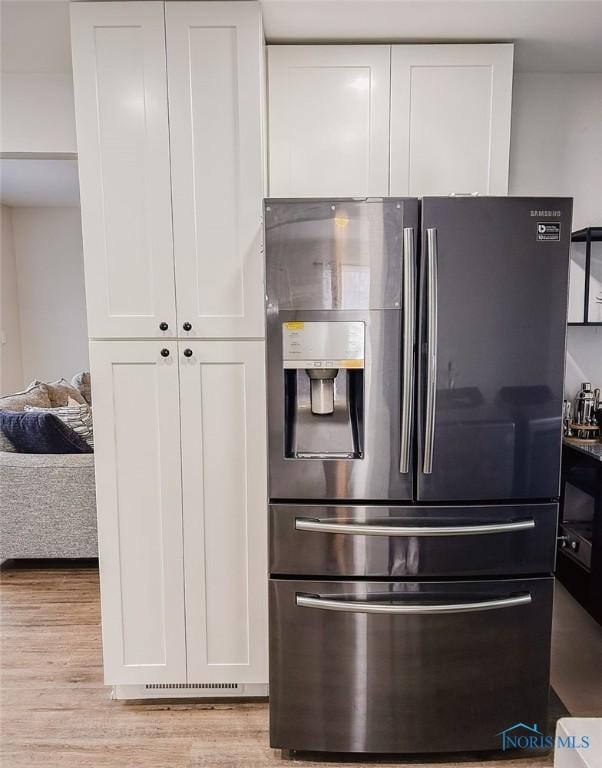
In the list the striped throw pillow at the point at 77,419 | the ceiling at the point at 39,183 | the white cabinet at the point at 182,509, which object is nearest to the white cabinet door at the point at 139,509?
the white cabinet at the point at 182,509

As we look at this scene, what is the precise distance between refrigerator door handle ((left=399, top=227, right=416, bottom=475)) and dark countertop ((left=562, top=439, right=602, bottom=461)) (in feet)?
2.95

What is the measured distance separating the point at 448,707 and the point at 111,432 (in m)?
1.43

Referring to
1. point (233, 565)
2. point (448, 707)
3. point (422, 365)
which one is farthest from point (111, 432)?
point (448, 707)

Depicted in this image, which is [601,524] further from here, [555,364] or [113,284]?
[113,284]

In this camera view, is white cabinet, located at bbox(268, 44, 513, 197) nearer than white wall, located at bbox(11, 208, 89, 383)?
Yes

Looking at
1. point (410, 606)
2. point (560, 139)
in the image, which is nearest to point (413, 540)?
point (410, 606)

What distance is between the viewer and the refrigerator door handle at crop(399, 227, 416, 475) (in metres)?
1.56

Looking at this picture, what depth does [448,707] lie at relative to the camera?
5.57 feet

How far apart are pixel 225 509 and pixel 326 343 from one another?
2.40 ft

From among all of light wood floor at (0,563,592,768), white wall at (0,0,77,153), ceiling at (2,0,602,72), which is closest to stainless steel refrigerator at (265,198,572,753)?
light wood floor at (0,563,592,768)

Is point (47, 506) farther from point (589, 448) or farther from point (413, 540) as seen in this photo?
point (589, 448)

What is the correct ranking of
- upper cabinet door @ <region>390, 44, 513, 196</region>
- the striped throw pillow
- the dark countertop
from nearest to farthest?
upper cabinet door @ <region>390, 44, 513, 196</region> → the dark countertop → the striped throw pillow

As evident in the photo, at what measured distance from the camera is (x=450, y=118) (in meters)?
1.95
